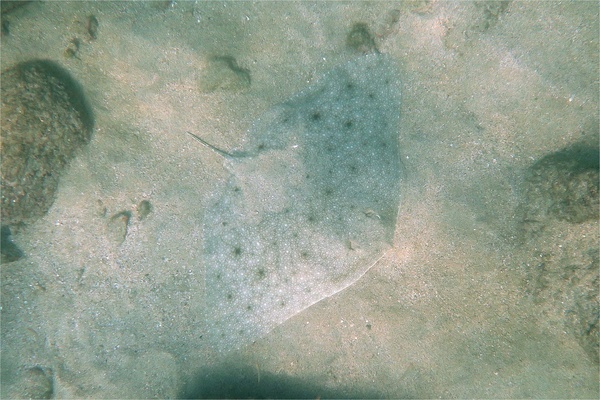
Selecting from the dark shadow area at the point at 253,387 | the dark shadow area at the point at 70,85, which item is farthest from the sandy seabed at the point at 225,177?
the dark shadow area at the point at 70,85

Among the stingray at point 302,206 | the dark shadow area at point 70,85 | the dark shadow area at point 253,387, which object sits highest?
the dark shadow area at point 70,85

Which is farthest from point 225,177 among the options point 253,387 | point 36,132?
point 253,387

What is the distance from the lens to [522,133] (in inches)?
197

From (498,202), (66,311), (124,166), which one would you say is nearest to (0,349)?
(66,311)

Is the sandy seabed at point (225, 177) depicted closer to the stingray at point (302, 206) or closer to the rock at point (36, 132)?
the rock at point (36, 132)

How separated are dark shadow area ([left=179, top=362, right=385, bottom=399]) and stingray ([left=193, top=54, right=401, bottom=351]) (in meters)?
0.86

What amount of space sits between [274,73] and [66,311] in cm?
500

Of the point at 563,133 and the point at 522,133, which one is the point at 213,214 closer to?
the point at 522,133

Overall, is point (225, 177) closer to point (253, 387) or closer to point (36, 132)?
point (36, 132)

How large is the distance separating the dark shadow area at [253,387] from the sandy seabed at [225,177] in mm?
31

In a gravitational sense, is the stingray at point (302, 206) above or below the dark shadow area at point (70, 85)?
below

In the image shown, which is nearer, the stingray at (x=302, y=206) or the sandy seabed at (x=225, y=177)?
the stingray at (x=302, y=206)

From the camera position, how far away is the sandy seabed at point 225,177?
4.94 meters

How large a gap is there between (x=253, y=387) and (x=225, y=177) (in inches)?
134
